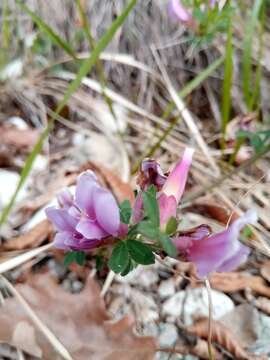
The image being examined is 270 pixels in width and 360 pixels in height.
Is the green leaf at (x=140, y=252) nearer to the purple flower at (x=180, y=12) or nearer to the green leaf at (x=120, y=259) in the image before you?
the green leaf at (x=120, y=259)

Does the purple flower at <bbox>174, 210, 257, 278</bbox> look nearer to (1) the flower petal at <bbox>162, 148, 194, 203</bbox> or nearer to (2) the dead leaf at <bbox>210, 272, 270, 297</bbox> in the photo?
(1) the flower petal at <bbox>162, 148, 194, 203</bbox>

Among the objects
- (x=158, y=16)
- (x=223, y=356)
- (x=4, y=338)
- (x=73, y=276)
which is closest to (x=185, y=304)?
(x=223, y=356)

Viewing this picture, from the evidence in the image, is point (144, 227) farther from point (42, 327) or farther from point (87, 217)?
point (42, 327)

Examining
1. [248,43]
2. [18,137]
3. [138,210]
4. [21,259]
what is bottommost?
[21,259]

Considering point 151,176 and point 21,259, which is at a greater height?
point 151,176

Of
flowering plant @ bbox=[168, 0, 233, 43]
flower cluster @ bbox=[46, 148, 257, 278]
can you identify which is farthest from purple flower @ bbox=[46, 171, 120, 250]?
flowering plant @ bbox=[168, 0, 233, 43]

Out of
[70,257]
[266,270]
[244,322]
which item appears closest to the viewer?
[70,257]

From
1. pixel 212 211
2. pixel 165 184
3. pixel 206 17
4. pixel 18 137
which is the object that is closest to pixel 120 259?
pixel 165 184
